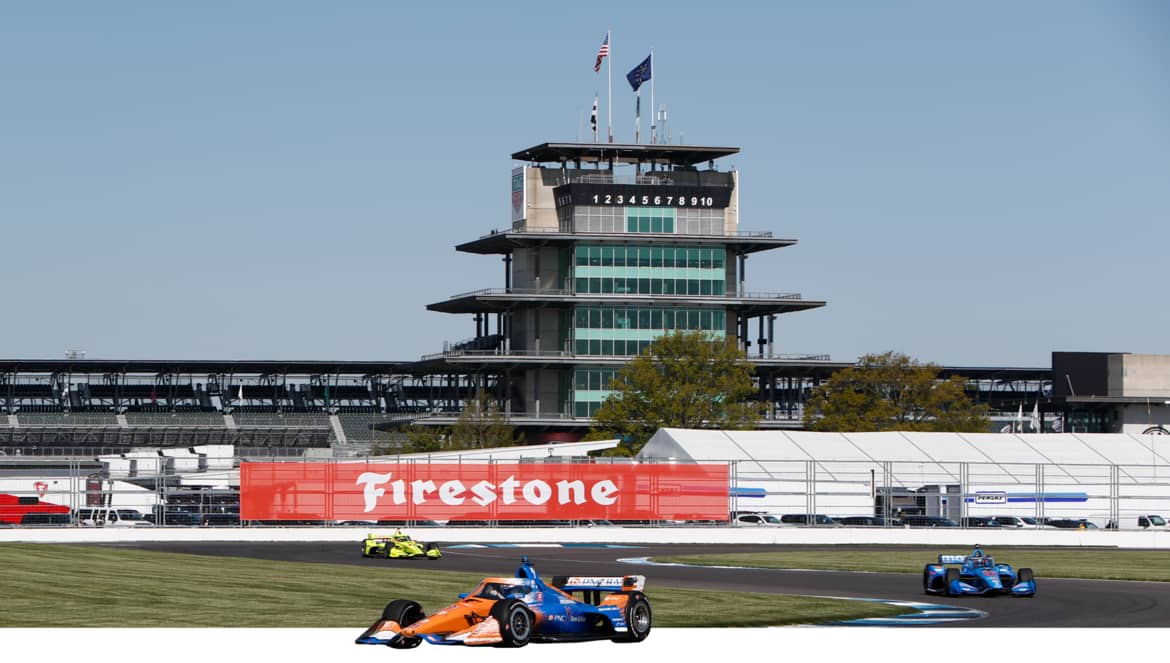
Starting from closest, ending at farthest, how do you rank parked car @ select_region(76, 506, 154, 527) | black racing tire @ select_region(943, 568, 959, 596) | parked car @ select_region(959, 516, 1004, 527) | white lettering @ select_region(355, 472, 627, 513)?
black racing tire @ select_region(943, 568, 959, 596)
parked car @ select_region(76, 506, 154, 527)
white lettering @ select_region(355, 472, 627, 513)
parked car @ select_region(959, 516, 1004, 527)

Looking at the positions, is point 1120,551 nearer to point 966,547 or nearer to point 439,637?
point 966,547

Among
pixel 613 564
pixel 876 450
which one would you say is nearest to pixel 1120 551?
pixel 613 564

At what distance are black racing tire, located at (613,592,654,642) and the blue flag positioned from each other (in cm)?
12314

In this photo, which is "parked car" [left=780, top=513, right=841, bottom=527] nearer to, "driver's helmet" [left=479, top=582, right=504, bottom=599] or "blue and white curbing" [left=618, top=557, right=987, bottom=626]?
"blue and white curbing" [left=618, top=557, right=987, bottom=626]

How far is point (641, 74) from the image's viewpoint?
145000 millimetres

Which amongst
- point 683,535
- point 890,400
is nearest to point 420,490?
point 683,535

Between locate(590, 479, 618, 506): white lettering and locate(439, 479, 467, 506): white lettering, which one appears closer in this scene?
locate(439, 479, 467, 506): white lettering

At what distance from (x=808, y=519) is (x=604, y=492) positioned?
7082 millimetres

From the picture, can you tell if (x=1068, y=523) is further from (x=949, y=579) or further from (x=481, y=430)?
(x=481, y=430)

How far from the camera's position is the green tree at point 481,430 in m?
138

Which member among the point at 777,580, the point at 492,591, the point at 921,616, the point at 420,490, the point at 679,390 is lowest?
the point at 777,580

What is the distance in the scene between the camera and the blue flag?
144m

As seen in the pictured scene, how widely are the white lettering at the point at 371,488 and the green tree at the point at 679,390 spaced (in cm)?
5992


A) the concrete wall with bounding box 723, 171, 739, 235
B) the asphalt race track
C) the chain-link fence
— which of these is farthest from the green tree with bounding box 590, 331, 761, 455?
the asphalt race track
